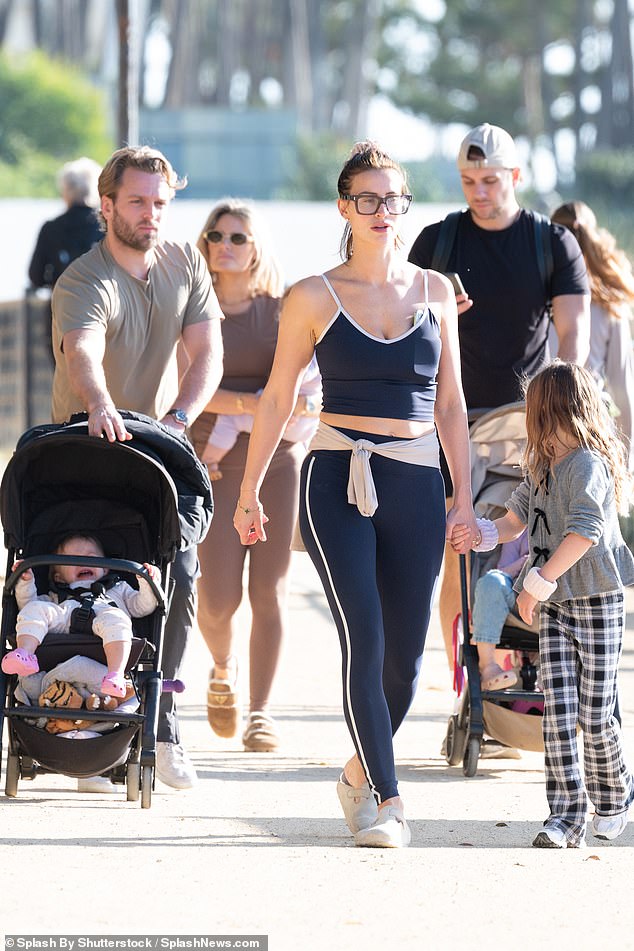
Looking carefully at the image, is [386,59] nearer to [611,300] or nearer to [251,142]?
[251,142]

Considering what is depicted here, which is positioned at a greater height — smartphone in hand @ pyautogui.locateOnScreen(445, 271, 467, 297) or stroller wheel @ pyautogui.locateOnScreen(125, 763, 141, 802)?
smartphone in hand @ pyautogui.locateOnScreen(445, 271, 467, 297)

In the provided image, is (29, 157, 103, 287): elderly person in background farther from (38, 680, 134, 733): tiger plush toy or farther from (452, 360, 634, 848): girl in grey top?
(452, 360, 634, 848): girl in grey top

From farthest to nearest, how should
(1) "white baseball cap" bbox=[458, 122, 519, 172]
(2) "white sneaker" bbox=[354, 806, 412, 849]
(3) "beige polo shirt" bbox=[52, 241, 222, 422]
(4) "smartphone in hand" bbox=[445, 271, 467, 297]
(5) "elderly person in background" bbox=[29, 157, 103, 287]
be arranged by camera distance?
(5) "elderly person in background" bbox=[29, 157, 103, 287], (1) "white baseball cap" bbox=[458, 122, 519, 172], (4) "smartphone in hand" bbox=[445, 271, 467, 297], (3) "beige polo shirt" bbox=[52, 241, 222, 422], (2) "white sneaker" bbox=[354, 806, 412, 849]

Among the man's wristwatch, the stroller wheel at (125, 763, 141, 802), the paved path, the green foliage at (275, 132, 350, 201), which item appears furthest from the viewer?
the green foliage at (275, 132, 350, 201)

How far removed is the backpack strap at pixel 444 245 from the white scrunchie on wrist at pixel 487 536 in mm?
1503

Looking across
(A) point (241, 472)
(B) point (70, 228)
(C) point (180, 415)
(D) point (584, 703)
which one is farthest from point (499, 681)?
(B) point (70, 228)

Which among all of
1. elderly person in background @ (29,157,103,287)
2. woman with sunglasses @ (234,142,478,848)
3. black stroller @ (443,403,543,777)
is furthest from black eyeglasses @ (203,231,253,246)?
elderly person in background @ (29,157,103,287)

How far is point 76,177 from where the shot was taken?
10.8 metres

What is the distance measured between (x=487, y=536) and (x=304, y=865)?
4.17ft

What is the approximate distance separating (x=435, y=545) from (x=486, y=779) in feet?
4.67

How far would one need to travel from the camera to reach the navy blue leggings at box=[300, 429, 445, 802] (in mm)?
5184

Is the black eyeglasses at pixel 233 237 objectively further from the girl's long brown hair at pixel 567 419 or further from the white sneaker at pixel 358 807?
the white sneaker at pixel 358 807

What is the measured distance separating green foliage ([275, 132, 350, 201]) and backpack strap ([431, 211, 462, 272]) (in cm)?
4573

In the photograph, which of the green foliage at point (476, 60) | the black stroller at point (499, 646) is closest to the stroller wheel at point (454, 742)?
the black stroller at point (499, 646)
